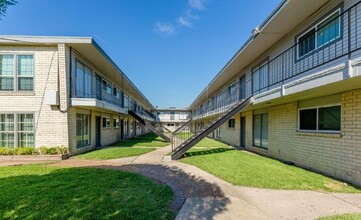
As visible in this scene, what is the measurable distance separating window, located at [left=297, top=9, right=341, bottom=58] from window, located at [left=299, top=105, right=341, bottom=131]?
2.34 meters

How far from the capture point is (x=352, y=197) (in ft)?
17.4

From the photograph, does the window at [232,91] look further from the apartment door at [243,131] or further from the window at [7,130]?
the window at [7,130]

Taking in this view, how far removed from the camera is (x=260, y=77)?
13086 millimetres

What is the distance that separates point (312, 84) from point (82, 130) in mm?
12312

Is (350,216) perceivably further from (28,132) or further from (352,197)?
(28,132)

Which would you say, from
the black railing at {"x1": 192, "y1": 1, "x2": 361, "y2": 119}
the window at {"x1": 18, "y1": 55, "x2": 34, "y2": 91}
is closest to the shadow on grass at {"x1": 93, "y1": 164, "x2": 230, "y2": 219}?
the black railing at {"x1": 192, "y1": 1, "x2": 361, "y2": 119}

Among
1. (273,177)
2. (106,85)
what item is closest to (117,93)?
(106,85)

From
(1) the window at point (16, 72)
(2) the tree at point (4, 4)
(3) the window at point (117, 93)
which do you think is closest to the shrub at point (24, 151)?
(1) the window at point (16, 72)

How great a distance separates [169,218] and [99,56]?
459 inches

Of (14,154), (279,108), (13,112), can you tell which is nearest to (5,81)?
(13,112)

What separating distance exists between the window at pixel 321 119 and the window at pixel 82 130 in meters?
11.8

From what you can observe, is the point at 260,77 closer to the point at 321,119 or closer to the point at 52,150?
the point at 321,119

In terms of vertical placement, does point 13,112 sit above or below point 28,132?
above

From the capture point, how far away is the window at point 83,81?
1266 centimetres
